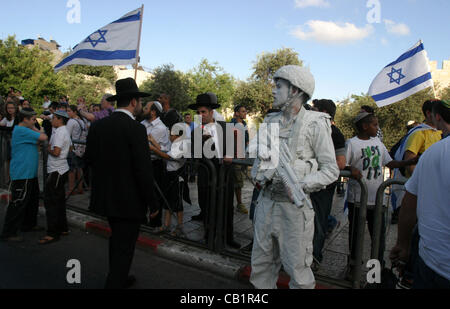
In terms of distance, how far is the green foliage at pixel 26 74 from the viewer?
2172cm

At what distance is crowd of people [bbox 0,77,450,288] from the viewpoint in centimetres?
172

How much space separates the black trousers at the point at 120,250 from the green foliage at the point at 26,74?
22484mm

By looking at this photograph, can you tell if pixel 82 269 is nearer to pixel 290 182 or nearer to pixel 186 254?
pixel 186 254

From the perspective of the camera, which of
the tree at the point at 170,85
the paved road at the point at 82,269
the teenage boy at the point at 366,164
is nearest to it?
the paved road at the point at 82,269

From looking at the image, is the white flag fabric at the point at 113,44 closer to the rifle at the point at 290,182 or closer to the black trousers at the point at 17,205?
the black trousers at the point at 17,205

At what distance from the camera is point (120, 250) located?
2746mm

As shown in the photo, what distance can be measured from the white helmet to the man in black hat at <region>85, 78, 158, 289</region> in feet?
4.57

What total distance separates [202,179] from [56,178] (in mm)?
2166

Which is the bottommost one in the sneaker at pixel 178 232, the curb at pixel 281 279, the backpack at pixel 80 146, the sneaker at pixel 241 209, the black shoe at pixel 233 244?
the curb at pixel 281 279

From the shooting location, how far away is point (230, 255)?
392cm

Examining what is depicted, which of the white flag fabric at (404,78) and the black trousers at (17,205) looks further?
the white flag fabric at (404,78)

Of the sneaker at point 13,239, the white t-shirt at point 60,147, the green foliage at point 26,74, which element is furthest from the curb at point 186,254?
the green foliage at point 26,74

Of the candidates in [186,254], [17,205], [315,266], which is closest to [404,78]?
[315,266]

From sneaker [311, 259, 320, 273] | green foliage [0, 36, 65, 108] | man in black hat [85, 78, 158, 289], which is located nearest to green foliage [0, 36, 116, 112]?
green foliage [0, 36, 65, 108]
